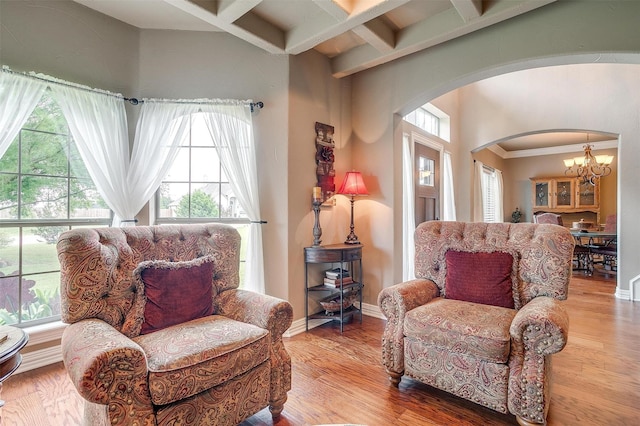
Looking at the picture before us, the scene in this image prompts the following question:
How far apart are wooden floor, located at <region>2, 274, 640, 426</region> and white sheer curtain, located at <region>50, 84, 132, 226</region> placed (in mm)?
1387

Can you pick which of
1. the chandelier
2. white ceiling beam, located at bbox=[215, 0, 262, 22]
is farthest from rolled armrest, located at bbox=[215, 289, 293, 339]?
the chandelier

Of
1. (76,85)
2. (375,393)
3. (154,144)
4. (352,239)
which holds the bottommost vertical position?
(375,393)

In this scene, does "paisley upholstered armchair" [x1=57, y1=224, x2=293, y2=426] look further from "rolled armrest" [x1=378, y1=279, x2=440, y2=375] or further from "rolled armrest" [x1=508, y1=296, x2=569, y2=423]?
"rolled armrest" [x1=508, y1=296, x2=569, y2=423]

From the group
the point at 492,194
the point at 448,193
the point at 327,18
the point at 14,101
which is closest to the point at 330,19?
the point at 327,18

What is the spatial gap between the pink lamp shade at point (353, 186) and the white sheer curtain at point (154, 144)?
5.31 ft

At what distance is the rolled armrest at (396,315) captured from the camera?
6.64ft

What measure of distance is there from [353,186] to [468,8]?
173 cm

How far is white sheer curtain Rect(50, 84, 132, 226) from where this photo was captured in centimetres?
245

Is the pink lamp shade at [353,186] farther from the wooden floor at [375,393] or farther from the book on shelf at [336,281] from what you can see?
the wooden floor at [375,393]

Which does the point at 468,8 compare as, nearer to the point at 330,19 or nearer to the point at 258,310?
the point at 330,19

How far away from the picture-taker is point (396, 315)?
2072 mm

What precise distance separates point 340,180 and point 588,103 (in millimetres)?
3972

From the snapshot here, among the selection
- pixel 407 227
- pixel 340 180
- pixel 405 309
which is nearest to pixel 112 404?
pixel 405 309

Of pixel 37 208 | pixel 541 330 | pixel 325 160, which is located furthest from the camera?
pixel 325 160
